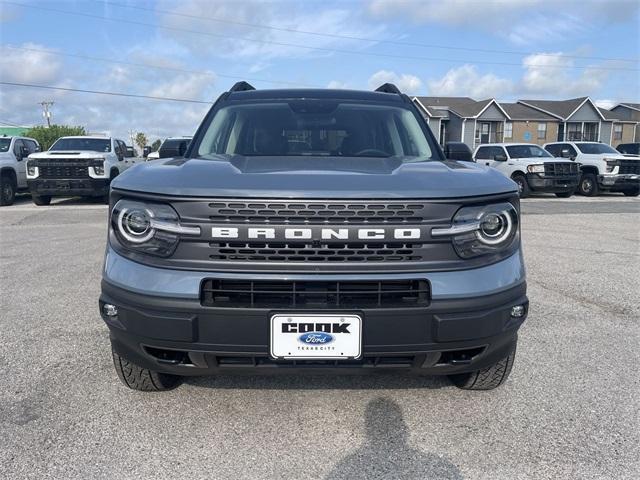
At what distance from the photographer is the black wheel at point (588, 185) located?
17828mm

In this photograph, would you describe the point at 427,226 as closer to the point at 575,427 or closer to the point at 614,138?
the point at 575,427

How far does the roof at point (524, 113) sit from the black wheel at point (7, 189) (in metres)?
47.0

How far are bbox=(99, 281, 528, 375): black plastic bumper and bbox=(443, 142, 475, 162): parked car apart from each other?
130cm

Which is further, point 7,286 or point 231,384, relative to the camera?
point 7,286

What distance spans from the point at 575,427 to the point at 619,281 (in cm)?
Answer: 382

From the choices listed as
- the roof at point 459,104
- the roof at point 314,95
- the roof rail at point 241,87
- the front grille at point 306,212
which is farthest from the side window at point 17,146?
the roof at point 459,104

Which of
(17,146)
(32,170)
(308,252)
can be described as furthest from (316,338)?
(17,146)

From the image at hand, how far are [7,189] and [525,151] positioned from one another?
16.2 m

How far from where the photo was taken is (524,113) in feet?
173

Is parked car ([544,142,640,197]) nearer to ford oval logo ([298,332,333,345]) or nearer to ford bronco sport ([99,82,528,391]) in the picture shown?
ford bronco sport ([99,82,528,391])

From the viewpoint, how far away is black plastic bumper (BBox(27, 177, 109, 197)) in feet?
44.4

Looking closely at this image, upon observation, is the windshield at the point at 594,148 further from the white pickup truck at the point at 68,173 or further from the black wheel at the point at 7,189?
the black wheel at the point at 7,189

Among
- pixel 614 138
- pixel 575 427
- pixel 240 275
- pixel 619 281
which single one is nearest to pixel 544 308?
pixel 619 281

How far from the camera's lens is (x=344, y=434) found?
2547 millimetres
